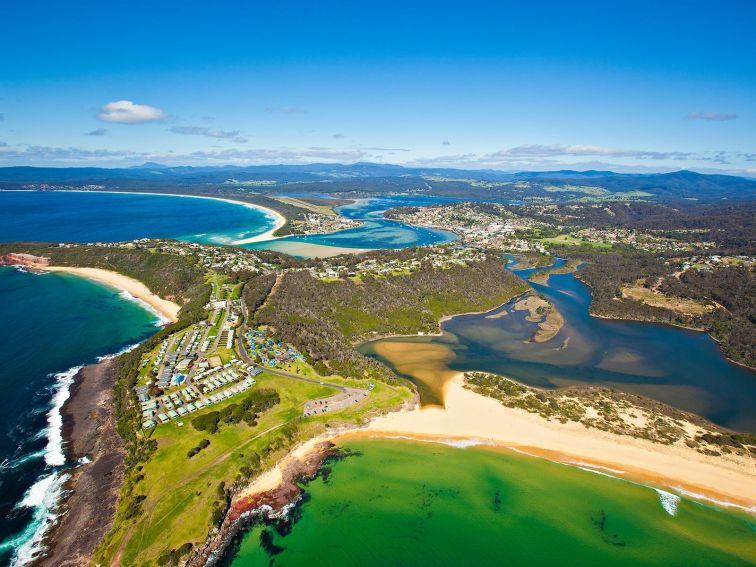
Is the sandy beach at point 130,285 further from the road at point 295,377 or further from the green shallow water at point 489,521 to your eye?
the green shallow water at point 489,521

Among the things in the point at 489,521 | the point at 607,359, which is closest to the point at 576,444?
the point at 489,521

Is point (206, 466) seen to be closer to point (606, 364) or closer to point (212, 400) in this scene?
point (212, 400)

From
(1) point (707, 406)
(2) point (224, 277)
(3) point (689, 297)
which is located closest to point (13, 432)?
(2) point (224, 277)

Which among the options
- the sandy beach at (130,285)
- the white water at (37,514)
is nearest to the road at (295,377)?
the white water at (37,514)

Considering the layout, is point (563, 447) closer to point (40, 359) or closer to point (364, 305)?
point (364, 305)

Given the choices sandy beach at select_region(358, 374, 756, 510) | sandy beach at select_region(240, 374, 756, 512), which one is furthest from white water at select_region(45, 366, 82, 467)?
sandy beach at select_region(358, 374, 756, 510)

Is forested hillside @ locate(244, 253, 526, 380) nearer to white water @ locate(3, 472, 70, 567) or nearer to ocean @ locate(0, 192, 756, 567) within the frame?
ocean @ locate(0, 192, 756, 567)
